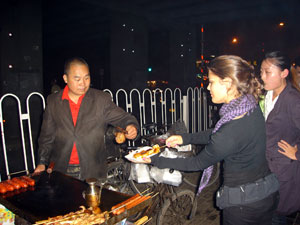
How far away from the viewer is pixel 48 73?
37.5m

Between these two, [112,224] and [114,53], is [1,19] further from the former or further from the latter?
[112,224]

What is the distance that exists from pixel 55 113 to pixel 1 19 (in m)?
6.69

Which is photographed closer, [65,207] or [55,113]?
[65,207]

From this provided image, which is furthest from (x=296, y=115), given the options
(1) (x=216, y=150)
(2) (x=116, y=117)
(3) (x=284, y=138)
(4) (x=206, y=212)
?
(4) (x=206, y=212)

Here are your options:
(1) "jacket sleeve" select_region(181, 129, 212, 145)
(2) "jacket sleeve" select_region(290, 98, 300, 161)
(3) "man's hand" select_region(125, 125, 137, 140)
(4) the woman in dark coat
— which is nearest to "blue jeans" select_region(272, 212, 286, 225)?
(4) the woman in dark coat

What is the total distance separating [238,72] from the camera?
7.45 feet

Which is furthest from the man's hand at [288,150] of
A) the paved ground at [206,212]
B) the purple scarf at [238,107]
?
the paved ground at [206,212]

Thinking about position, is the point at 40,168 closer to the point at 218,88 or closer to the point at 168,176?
the point at 168,176

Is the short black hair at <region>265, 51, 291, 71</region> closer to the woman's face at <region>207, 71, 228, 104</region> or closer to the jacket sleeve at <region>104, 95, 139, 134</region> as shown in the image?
the woman's face at <region>207, 71, 228, 104</region>

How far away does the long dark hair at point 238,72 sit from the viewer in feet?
7.47

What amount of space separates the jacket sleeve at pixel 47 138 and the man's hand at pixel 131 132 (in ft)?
3.52

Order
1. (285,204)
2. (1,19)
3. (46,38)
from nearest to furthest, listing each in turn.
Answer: (285,204), (1,19), (46,38)

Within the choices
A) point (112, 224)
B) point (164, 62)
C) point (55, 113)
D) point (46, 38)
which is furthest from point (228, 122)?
point (164, 62)

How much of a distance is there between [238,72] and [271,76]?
1.18 metres
